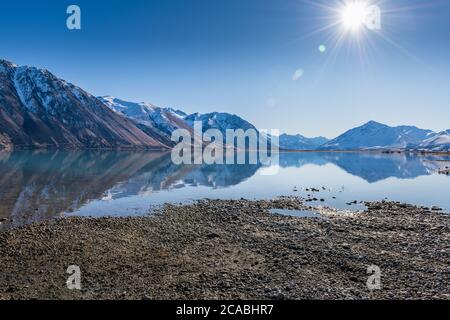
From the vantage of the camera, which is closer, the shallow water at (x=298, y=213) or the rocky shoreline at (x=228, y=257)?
the rocky shoreline at (x=228, y=257)

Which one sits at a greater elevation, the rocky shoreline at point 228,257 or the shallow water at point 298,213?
the shallow water at point 298,213

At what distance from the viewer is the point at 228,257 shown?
82.8 feet

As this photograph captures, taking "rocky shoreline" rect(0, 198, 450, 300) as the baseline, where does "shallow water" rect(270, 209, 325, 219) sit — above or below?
above

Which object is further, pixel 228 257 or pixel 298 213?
pixel 298 213

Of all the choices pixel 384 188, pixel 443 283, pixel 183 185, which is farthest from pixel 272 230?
pixel 384 188

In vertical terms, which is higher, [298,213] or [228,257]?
[298,213]

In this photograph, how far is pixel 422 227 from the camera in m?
34.1

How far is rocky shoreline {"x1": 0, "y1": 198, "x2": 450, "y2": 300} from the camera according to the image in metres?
19.4

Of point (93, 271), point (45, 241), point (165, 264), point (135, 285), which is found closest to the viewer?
point (135, 285)

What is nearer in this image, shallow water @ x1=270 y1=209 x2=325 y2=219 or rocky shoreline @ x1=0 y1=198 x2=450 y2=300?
rocky shoreline @ x1=0 y1=198 x2=450 y2=300

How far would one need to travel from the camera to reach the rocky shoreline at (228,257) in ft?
63.8
